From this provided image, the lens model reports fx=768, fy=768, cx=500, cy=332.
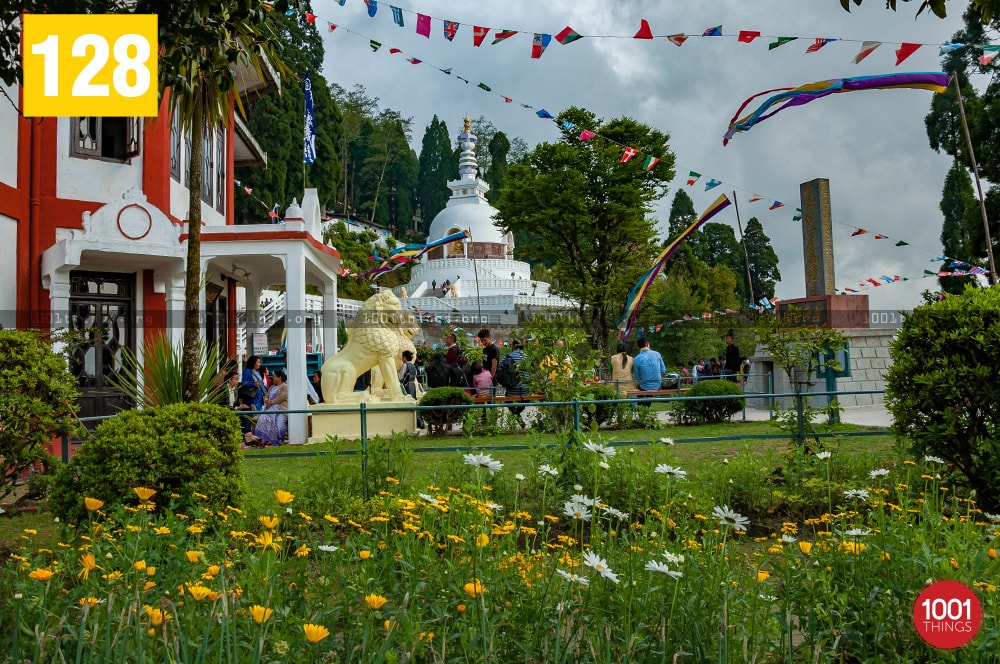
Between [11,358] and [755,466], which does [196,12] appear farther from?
[755,466]

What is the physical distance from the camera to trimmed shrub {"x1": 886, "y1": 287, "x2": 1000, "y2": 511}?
5203mm

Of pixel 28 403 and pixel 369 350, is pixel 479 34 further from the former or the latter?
pixel 28 403

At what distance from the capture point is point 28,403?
522cm

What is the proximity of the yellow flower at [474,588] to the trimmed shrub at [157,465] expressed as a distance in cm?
280

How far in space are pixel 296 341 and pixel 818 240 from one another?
1133 centimetres

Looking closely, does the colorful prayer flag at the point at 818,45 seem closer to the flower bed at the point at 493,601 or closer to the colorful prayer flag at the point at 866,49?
the colorful prayer flag at the point at 866,49

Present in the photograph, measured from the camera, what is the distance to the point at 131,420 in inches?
199

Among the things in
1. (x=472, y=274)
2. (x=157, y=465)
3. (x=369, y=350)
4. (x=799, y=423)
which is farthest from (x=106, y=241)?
(x=472, y=274)

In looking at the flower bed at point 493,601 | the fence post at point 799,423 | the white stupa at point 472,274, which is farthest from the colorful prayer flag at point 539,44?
the white stupa at point 472,274

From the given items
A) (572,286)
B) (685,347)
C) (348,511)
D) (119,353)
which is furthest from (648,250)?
(348,511)

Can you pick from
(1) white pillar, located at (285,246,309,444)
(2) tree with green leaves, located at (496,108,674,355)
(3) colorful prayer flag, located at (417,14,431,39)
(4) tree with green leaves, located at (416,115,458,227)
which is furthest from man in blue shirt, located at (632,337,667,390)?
(4) tree with green leaves, located at (416,115,458,227)

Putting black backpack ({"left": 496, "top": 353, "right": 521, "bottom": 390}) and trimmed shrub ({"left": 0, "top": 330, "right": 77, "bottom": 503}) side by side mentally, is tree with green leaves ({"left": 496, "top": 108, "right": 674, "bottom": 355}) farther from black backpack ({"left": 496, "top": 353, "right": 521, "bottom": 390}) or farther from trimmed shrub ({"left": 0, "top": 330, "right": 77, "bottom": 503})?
trimmed shrub ({"left": 0, "top": 330, "right": 77, "bottom": 503})

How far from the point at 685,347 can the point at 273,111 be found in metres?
23.5

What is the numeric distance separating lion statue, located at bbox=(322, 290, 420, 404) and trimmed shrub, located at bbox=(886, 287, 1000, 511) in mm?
7928
